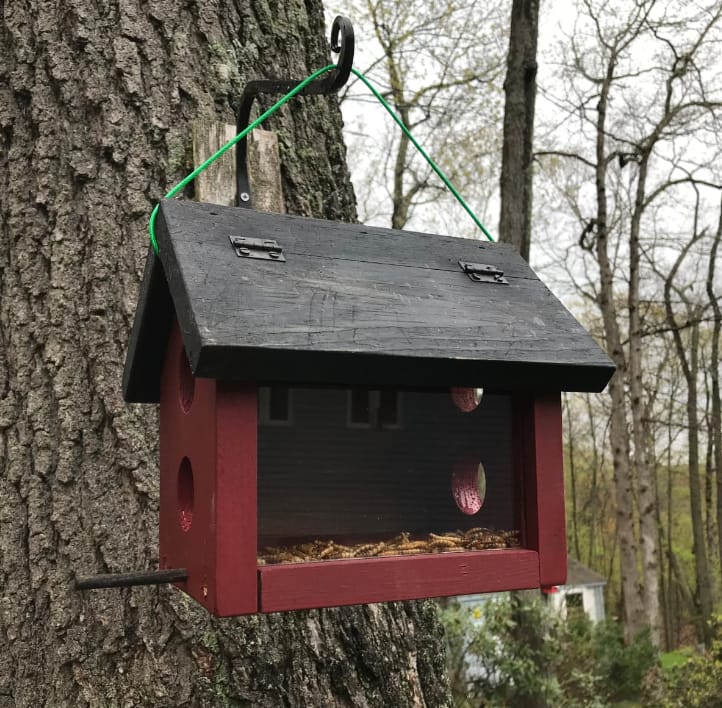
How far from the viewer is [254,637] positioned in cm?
179

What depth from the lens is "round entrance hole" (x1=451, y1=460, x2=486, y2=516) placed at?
52.7 inches

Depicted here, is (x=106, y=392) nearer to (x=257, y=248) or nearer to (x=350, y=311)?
(x=257, y=248)

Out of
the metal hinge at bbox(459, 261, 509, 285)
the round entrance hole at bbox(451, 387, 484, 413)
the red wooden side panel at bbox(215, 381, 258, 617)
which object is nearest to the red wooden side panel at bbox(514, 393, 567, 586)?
the round entrance hole at bbox(451, 387, 484, 413)

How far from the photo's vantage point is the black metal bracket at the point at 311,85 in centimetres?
138

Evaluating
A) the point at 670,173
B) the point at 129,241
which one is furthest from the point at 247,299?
the point at 670,173

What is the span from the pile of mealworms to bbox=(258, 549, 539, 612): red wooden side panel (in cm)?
3

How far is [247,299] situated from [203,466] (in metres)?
0.27

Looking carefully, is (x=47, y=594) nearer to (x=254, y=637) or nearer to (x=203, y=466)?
(x=254, y=637)

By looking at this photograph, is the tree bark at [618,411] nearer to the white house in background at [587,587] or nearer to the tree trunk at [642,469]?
the tree trunk at [642,469]

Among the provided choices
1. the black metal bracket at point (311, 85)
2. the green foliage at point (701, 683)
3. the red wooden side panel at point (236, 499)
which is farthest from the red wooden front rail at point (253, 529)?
the green foliage at point (701, 683)

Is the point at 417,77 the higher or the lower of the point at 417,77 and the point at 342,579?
the higher

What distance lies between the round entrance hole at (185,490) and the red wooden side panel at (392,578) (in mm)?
271

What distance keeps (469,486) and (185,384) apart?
0.52m

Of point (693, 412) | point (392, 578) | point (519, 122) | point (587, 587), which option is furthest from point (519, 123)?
point (587, 587)
